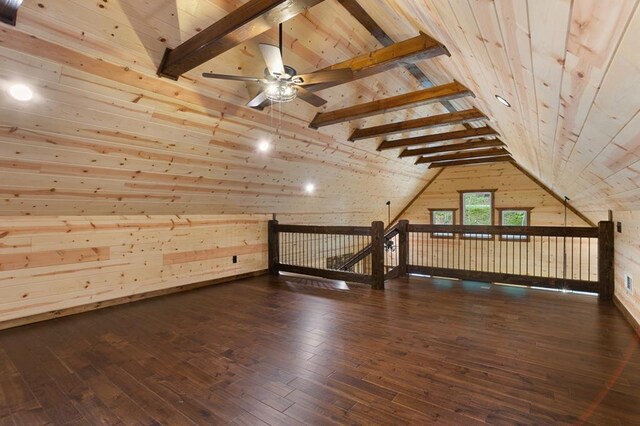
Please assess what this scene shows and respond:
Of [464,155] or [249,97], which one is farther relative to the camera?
[464,155]

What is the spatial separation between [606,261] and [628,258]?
79cm

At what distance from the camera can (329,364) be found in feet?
8.74

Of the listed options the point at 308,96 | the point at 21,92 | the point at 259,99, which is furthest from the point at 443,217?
the point at 21,92

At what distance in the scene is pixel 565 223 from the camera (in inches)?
309

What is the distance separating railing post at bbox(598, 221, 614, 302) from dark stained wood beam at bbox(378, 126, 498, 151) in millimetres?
1992

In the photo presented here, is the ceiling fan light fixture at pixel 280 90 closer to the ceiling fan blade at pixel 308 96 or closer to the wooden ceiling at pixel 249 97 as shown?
the ceiling fan blade at pixel 308 96

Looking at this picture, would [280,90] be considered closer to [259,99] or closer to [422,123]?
[259,99]

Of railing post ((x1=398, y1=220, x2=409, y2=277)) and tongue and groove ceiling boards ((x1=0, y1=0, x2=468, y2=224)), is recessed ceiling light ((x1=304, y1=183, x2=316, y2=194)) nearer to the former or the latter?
tongue and groove ceiling boards ((x1=0, y1=0, x2=468, y2=224))

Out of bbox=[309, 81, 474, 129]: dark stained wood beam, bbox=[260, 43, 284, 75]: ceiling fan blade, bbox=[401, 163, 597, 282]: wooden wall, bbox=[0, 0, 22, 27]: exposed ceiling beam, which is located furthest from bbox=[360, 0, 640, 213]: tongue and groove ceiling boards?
bbox=[401, 163, 597, 282]: wooden wall

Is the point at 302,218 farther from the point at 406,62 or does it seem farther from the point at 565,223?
the point at 565,223

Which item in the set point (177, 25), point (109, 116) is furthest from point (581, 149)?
point (109, 116)

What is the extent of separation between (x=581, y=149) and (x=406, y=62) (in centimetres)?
151

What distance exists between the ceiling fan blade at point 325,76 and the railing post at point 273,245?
397 cm

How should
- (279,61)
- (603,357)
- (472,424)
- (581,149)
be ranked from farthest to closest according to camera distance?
(603,357) < (279,61) < (581,149) < (472,424)
